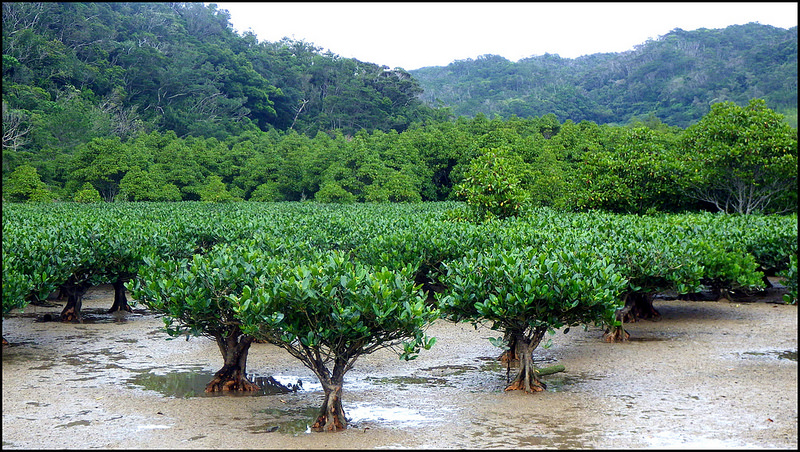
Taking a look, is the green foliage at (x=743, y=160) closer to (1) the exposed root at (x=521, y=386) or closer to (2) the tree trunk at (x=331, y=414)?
(1) the exposed root at (x=521, y=386)

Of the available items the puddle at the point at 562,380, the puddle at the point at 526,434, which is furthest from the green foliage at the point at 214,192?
the puddle at the point at 526,434

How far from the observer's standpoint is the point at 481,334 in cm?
1259

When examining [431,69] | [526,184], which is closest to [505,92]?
[431,69]

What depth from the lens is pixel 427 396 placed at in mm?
8383

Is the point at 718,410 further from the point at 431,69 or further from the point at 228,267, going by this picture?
the point at 431,69

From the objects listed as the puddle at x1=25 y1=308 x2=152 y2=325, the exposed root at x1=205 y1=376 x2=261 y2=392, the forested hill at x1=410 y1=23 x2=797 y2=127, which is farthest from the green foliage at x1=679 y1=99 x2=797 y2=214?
the forested hill at x1=410 y1=23 x2=797 y2=127

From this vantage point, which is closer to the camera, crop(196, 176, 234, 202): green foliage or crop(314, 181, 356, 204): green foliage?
crop(314, 181, 356, 204): green foliage

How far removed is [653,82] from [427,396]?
69.4 meters

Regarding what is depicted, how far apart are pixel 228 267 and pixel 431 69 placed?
106698 mm

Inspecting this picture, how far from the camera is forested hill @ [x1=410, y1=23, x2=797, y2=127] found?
54.7 m

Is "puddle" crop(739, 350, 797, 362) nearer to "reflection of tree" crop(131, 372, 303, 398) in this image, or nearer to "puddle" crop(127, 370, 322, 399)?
"puddle" crop(127, 370, 322, 399)

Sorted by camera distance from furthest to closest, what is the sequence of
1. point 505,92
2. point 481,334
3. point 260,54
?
point 505,92 → point 260,54 → point 481,334

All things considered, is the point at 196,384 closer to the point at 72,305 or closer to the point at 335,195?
the point at 72,305

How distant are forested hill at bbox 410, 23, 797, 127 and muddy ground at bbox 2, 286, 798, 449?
36.6 metres
